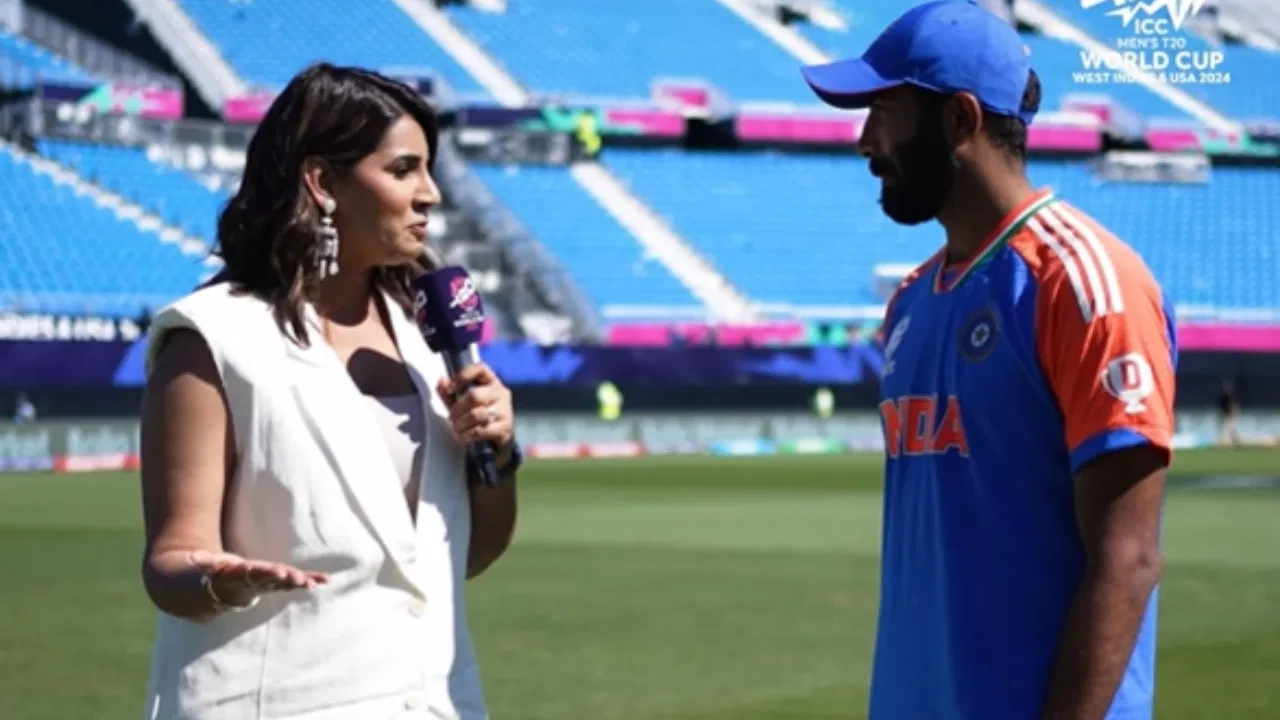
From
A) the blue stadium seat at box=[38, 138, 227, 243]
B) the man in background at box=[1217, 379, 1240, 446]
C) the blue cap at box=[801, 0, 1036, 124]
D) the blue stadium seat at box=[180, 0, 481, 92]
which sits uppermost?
the blue cap at box=[801, 0, 1036, 124]

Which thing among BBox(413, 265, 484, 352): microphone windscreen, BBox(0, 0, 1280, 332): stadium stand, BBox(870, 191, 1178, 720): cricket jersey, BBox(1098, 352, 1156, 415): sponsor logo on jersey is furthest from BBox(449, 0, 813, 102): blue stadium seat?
BBox(1098, 352, 1156, 415): sponsor logo on jersey

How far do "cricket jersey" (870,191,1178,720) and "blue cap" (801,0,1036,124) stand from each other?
205mm

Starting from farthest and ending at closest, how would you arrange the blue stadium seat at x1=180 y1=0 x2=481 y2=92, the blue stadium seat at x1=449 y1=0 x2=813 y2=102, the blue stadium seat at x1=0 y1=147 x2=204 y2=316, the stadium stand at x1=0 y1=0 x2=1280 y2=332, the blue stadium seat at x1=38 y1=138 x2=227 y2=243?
the blue stadium seat at x1=449 y1=0 x2=813 y2=102 < the blue stadium seat at x1=180 y1=0 x2=481 y2=92 < the stadium stand at x1=0 y1=0 x2=1280 y2=332 < the blue stadium seat at x1=38 y1=138 x2=227 y2=243 < the blue stadium seat at x1=0 y1=147 x2=204 y2=316

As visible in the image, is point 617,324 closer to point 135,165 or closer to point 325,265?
point 135,165

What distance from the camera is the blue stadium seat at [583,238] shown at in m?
46.0

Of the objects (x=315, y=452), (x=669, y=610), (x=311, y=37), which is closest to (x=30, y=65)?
(x=311, y=37)

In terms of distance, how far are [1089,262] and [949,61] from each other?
449 millimetres

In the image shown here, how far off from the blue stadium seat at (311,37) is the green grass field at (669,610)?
25.0 m

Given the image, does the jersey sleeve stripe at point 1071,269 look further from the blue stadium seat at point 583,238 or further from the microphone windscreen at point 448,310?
the blue stadium seat at point 583,238

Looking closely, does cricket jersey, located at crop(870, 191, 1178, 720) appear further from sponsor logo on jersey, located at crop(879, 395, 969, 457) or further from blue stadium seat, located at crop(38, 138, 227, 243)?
blue stadium seat, located at crop(38, 138, 227, 243)

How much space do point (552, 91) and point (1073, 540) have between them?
5015 centimetres

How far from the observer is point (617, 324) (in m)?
43.4

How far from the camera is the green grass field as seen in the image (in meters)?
10.5

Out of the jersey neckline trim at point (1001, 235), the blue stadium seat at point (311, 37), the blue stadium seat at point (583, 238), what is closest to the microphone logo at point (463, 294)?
the jersey neckline trim at point (1001, 235)
